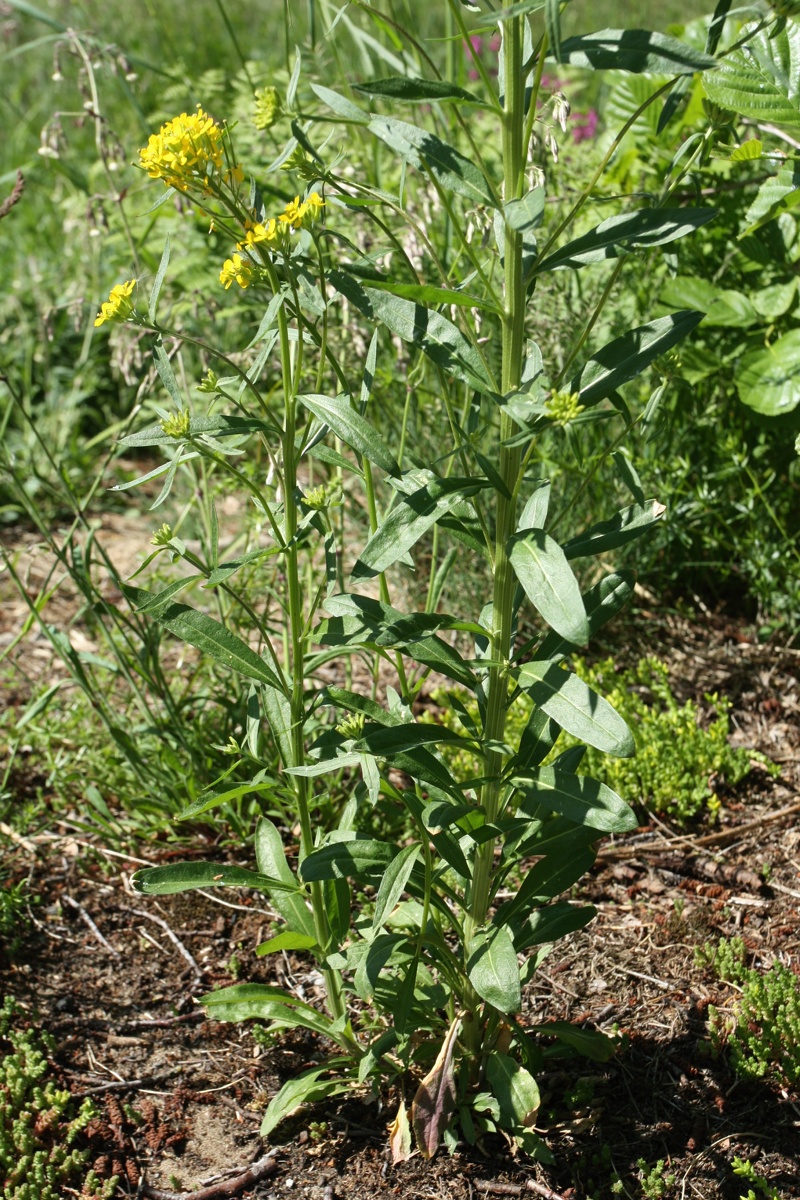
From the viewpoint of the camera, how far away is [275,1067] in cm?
204

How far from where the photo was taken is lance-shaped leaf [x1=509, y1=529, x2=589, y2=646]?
125 centimetres

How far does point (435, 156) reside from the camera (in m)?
1.34

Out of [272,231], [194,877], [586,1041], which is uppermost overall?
[272,231]

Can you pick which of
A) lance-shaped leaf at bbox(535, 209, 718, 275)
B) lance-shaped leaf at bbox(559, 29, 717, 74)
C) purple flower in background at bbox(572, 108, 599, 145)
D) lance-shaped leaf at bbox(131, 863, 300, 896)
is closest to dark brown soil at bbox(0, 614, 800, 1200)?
lance-shaped leaf at bbox(131, 863, 300, 896)

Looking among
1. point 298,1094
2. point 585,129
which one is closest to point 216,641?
point 298,1094

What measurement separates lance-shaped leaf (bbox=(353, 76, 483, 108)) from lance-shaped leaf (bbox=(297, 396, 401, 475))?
15.6 inches

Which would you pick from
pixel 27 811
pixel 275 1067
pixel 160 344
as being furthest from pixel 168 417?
pixel 27 811

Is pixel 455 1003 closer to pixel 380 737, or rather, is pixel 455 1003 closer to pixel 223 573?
pixel 380 737

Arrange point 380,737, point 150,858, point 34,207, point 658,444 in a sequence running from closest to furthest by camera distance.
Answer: point 380,737 → point 150,858 → point 658,444 → point 34,207

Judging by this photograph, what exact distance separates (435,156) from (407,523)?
1.54 feet

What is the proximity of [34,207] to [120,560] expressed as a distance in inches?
113

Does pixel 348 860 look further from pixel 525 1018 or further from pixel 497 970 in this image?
pixel 525 1018

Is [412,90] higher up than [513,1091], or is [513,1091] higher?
[412,90]

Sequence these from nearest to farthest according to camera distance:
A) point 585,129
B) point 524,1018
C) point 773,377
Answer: point 524,1018
point 773,377
point 585,129
